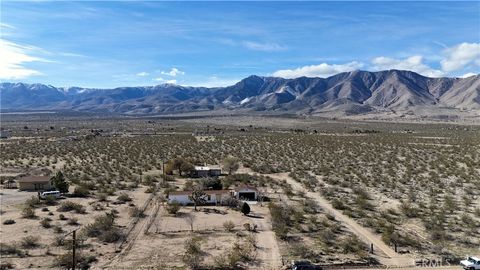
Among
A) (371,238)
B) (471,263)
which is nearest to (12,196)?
(371,238)

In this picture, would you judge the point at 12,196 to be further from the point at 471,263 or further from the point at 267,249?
the point at 471,263

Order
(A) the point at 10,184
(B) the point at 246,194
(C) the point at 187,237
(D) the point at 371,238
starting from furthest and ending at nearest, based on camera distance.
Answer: (A) the point at 10,184, (B) the point at 246,194, (C) the point at 187,237, (D) the point at 371,238

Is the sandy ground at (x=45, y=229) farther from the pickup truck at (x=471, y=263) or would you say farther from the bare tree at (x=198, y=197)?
the pickup truck at (x=471, y=263)

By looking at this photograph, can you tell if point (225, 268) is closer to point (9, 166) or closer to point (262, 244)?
point (262, 244)

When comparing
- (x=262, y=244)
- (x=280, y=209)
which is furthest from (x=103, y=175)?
(x=262, y=244)

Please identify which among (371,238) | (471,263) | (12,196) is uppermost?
(471,263)

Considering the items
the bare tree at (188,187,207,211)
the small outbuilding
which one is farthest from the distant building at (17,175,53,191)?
the bare tree at (188,187,207,211)

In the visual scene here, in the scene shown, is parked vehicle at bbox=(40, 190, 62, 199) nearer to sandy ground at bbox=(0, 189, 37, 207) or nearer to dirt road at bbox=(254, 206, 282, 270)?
sandy ground at bbox=(0, 189, 37, 207)
